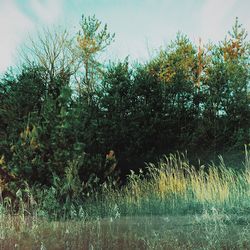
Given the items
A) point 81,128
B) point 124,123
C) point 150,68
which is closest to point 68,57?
point 150,68

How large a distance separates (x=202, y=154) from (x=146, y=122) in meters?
2.26

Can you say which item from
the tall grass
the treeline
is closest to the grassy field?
the tall grass

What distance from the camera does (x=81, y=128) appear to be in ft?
24.8


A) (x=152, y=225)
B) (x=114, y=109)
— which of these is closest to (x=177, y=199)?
(x=152, y=225)

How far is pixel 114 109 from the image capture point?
1091 centimetres

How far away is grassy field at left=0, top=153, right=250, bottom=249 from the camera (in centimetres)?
422

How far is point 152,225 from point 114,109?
619cm

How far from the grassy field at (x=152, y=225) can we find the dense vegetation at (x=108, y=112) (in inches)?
40.6

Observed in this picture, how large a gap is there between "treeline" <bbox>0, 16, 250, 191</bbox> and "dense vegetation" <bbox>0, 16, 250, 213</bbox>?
1.2 inches

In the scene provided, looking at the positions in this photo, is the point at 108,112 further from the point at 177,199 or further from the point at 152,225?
the point at 152,225

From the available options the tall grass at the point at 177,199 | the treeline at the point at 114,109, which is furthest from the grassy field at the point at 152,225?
the treeline at the point at 114,109

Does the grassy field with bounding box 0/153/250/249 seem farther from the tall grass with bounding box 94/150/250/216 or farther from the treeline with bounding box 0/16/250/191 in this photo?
the treeline with bounding box 0/16/250/191

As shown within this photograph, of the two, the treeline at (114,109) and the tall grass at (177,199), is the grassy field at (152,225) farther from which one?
the treeline at (114,109)

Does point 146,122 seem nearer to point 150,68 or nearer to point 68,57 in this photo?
point 150,68
